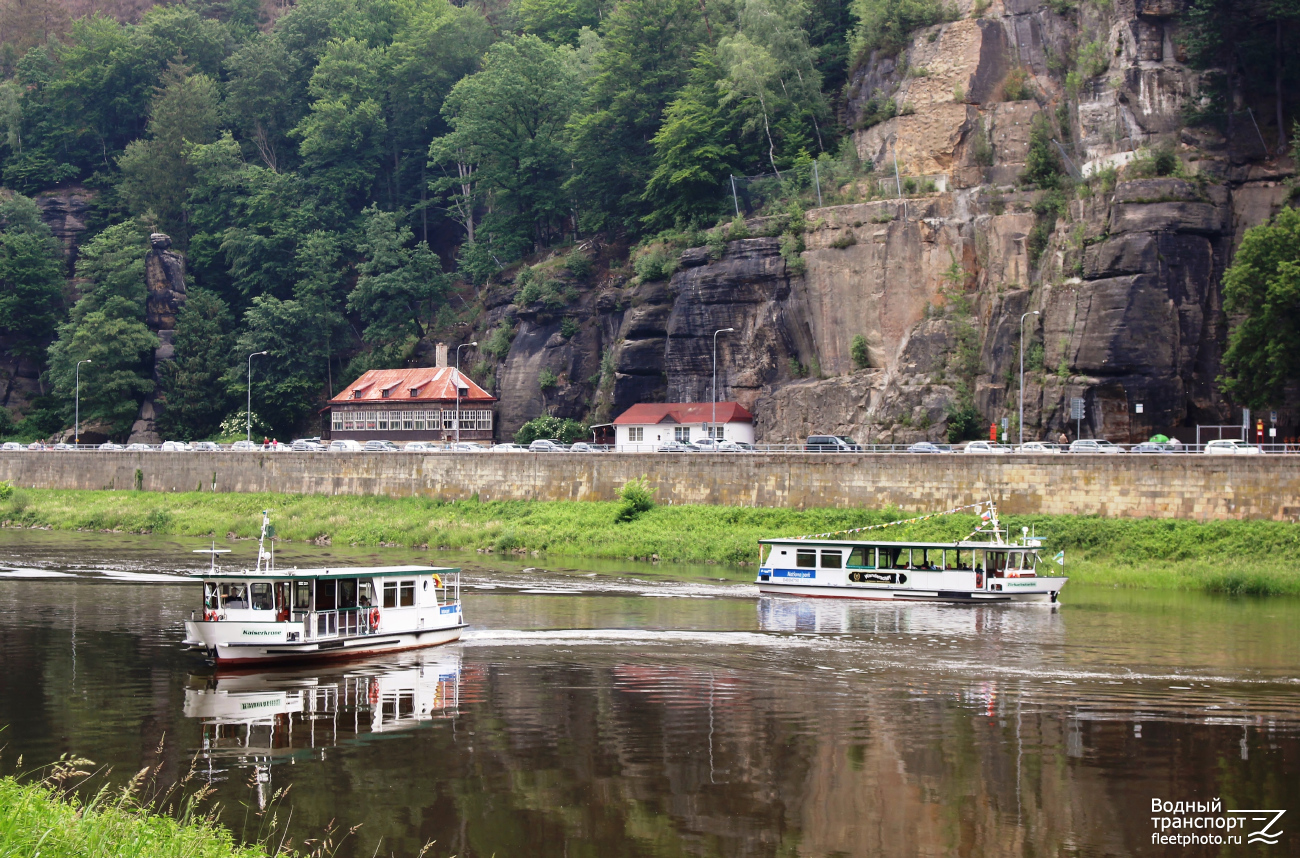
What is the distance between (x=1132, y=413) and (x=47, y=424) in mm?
97036

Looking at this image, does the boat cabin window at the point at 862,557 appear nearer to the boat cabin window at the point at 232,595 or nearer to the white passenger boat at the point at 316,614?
the white passenger boat at the point at 316,614

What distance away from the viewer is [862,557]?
5397 cm

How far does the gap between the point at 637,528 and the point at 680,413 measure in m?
23.0

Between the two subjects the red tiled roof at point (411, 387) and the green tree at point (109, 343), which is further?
the green tree at point (109, 343)

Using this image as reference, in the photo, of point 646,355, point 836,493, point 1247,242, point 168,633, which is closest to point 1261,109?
point 1247,242

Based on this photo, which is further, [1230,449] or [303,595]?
A: [1230,449]

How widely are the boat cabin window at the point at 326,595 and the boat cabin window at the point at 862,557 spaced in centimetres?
2370

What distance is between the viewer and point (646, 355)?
9525 centimetres

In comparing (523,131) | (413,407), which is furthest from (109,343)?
(523,131)

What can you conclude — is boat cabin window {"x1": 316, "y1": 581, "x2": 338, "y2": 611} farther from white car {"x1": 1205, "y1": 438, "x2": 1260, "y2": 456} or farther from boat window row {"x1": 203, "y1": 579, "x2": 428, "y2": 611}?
white car {"x1": 1205, "y1": 438, "x2": 1260, "y2": 456}

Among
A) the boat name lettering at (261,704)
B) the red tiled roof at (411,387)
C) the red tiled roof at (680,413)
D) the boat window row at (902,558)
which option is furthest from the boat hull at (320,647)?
the red tiled roof at (411,387)

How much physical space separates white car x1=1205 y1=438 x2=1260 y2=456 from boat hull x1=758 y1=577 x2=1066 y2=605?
12632mm

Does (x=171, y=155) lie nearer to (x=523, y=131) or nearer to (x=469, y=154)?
(x=469, y=154)

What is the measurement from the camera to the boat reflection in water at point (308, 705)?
27.3 m
